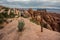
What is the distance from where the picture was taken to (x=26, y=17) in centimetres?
1234

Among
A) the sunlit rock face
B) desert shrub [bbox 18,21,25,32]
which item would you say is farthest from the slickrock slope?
the sunlit rock face

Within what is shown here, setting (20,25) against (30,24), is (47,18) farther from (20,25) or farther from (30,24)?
(20,25)

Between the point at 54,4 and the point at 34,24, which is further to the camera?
the point at 34,24

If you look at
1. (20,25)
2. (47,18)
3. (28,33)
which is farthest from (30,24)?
(47,18)

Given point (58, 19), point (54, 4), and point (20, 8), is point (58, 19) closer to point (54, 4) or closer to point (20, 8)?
point (54, 4)

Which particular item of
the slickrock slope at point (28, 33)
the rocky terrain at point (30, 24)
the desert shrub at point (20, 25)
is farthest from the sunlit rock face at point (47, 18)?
the desert shrub at point (20, 25)

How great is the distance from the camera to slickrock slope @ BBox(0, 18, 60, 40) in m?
10.3

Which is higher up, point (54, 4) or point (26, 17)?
point (54, 4)

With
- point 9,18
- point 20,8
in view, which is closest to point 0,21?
point 9,18

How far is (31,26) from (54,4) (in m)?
1.53

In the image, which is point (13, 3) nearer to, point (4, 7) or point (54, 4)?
point (4, 7)

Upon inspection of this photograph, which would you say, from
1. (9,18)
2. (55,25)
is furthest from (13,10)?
(55,25)

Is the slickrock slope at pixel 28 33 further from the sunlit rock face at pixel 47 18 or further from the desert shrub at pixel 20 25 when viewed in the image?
the sunlit rock face at pixel 47 18

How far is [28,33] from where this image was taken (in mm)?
10680
